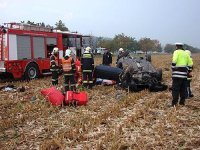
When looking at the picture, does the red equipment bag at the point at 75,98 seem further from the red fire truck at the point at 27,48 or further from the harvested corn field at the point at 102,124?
the red fire truck at the point at 27,48

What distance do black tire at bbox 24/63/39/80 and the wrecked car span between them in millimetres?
4062

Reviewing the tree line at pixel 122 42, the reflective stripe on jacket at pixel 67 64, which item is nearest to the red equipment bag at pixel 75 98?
the reflective stripe on jacket at pixel 67 64

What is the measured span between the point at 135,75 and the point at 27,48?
19.7 ft

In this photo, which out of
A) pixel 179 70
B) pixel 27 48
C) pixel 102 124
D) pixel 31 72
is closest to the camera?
pixel 102 124

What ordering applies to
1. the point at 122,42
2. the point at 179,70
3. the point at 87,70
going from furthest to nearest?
the point at 122,42 → the point at 87,70 → the point at 179,70

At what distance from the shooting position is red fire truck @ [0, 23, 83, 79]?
1634cm

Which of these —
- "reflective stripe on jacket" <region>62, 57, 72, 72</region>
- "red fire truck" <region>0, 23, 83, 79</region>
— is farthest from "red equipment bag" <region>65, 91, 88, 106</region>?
"red fire truck" <region>0, 23, 83, 79</region>

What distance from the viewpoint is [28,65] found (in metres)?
17.5

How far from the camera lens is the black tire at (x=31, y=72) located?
17361mm

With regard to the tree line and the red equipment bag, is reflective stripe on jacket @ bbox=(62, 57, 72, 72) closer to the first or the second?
the red equipment bag

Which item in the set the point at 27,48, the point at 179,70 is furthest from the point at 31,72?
the point at 179,70

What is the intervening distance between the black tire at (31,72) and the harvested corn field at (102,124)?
4.98 m

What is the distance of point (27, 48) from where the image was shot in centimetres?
1742

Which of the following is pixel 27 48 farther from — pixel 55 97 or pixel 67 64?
pixel 55 97
